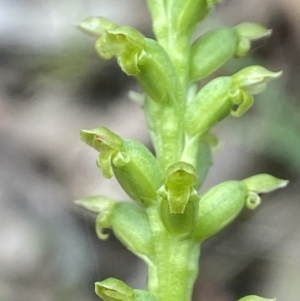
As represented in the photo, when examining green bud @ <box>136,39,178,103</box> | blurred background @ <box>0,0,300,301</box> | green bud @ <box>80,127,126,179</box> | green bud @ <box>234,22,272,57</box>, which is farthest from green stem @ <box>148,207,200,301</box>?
blurred background @ <box>0,0,300,301</box>

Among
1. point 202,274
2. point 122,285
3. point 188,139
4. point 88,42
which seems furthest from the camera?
point 88,42

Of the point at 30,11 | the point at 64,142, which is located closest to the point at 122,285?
the point at 64,142

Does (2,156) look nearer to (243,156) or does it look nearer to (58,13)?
(58,13)

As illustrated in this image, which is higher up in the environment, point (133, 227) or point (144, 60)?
point (144, 60)

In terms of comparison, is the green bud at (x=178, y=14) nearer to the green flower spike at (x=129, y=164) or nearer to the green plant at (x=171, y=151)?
the green plant at (x=171, y=151)

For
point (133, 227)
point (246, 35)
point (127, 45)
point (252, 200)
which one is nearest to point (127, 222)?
point (133, 227)

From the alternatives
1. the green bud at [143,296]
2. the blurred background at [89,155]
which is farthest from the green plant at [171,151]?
the blurred background at [89,155]

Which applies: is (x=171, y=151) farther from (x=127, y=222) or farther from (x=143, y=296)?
(x=143, y=296)
